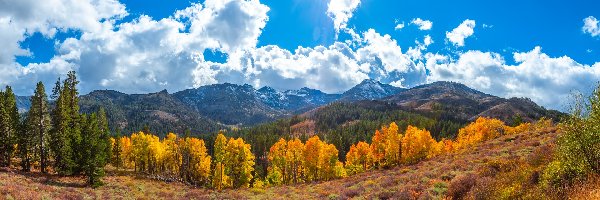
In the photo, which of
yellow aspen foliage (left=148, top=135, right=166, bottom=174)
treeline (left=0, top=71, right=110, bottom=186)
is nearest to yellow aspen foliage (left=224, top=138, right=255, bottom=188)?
yellow aspen foliage (left=148, top=135, right=166, bottom=174)

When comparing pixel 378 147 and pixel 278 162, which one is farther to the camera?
pixel 378 147

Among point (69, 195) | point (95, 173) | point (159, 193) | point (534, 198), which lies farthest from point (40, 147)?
point (534, 198)

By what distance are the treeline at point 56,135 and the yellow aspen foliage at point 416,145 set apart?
219ft

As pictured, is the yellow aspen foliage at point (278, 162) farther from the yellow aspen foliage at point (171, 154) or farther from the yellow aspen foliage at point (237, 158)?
the yellow aspen foliage at point (171, 154)

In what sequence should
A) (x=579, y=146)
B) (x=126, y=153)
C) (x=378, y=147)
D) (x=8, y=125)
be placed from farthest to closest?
1. (x=126, y=153)
2. (x=378, y=147)
3. (x=8, y=125)
4. (x=579, y=146)

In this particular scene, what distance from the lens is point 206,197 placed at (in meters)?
51.4

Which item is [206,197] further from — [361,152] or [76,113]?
[361,152]

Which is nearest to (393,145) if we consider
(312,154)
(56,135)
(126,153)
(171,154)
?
(312,154)

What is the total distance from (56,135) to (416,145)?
7470cm

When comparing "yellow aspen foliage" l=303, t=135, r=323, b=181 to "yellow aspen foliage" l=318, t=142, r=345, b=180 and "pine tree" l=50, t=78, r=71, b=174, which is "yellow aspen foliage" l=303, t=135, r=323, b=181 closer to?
"yellow aspen foliage" l=318, t=142, r=345, b=180

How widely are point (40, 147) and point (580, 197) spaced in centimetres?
6661

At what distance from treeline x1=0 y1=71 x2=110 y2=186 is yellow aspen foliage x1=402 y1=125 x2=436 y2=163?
66620 millimetres

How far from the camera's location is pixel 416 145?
309 feet

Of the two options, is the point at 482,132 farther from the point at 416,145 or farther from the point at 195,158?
the point at 195,158
